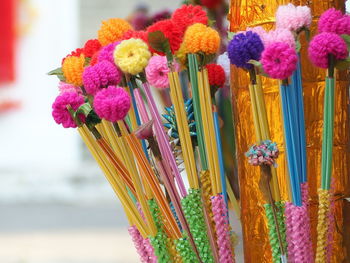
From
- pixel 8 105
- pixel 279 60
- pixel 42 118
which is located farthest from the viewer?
pixel 8 105

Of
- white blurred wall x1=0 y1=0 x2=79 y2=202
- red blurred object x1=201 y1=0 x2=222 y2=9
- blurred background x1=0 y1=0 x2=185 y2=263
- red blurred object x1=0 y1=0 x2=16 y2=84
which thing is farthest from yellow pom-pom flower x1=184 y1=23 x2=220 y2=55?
red blurred object x1=0 y1=0 x2=16 y2=84

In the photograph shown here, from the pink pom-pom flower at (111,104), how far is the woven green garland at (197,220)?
4.1 inches

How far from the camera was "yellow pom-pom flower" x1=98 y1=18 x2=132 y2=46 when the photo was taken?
0.76 meters

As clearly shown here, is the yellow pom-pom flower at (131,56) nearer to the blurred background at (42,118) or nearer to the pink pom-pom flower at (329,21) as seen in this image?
the pink pom-pom flower at (329,21)

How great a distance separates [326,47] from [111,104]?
19 cm

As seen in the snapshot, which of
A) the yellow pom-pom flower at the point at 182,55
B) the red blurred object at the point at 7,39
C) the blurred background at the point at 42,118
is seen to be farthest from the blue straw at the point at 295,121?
the red blurred object at the point at 7,39

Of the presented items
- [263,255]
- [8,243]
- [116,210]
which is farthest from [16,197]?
[263,255]

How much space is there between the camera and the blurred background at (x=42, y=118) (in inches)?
191

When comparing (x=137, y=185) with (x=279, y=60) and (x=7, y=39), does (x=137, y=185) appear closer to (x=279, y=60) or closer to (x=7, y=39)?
(x=279, y=60)

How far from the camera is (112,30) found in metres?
0.76

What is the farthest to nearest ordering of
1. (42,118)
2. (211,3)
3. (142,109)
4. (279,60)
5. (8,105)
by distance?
(8,105) < (42,118) < (211,3) < (142,109) < (279,60)

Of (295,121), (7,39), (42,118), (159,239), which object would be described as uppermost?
(295,121)

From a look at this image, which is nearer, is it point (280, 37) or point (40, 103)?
point (280, 37)

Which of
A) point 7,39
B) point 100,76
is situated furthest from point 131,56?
point 7,39
